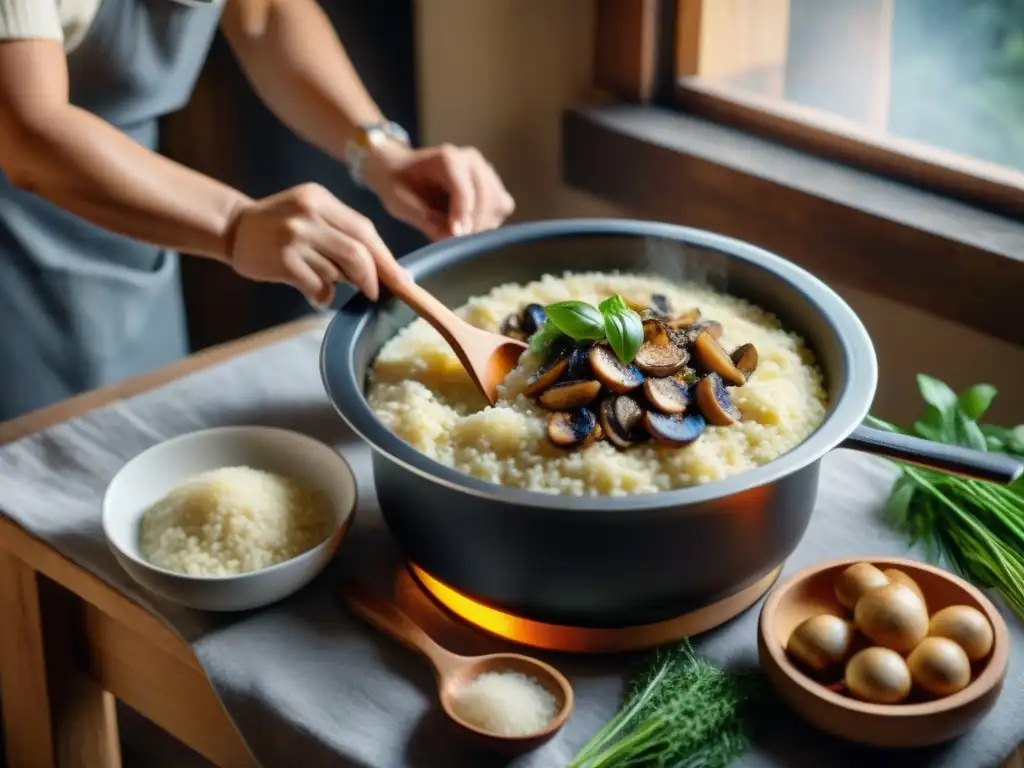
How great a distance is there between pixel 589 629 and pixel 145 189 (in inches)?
27.2

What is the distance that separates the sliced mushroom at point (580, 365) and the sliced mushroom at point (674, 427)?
0.08 m

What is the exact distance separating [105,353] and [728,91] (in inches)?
44.9

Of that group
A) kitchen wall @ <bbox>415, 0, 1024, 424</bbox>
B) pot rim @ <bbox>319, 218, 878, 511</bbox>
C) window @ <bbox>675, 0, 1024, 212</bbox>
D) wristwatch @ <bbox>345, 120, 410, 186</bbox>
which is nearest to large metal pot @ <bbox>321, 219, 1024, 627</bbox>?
pot rim @ <bbox>319, 218, 878, 511</bbox>

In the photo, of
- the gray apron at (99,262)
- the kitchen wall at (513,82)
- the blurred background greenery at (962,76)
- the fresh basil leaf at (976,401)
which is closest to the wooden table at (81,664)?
the gray apron at (99,262)

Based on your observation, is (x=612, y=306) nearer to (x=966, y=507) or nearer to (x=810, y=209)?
(x=966, y=507)

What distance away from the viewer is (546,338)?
1115mm

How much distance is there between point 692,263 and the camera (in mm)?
1313

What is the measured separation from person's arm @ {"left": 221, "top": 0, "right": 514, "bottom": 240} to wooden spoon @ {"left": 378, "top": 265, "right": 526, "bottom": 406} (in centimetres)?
28

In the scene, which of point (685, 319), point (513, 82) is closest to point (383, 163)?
point (685, 319)

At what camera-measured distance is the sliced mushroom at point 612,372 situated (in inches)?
40.9

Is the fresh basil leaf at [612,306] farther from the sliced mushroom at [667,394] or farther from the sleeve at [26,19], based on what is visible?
the sleeve at [26,19]

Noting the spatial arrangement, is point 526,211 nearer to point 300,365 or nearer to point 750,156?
point 750,156

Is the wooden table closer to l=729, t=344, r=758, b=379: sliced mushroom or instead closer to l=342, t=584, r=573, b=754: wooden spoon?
l=342, t=584, r=573, b=754: wooden spoon

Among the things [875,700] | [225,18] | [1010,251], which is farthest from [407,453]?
[225,18]
